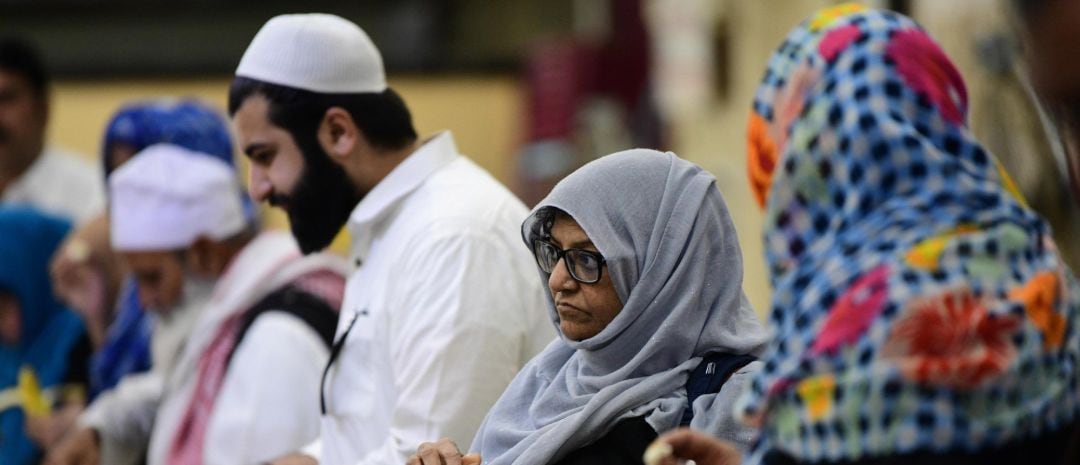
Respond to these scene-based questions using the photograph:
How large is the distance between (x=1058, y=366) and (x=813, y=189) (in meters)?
0.37

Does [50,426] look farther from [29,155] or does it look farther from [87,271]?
[29,155]

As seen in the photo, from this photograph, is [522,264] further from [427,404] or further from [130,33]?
[130,33]

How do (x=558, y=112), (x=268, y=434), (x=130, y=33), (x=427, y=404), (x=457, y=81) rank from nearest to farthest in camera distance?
(x=427, y=404) < (x=268, y=434) < (x=558, y=112) < (x=457, y=81) < (x=130, y=33)

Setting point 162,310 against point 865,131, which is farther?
point 162,310

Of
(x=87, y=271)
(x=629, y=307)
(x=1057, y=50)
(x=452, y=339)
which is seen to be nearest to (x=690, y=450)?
(x=629, y=307)

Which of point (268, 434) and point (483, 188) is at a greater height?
point (483, 188)

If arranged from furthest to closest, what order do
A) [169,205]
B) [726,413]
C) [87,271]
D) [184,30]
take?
[184,30]
[87,271]
[169,205]
[726,413]

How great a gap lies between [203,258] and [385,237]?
1416 mm

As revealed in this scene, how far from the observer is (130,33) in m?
14.3

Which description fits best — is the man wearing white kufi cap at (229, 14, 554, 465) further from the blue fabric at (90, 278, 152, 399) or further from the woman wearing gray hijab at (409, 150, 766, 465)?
the blue fabric at (90, 278, 152, 399)

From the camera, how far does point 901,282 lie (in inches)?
89.5

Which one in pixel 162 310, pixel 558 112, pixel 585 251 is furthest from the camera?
pixel 558 112

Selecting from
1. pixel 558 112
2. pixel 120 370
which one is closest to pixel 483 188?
pixel 120 370

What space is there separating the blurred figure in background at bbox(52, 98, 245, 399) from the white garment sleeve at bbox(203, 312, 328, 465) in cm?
81
